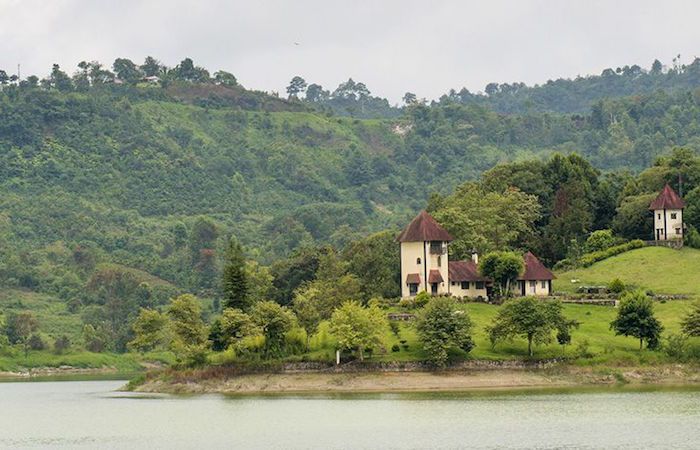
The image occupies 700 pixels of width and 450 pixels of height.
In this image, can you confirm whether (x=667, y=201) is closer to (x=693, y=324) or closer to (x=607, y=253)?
(x=607, y=253)

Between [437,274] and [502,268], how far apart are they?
16.4 feet

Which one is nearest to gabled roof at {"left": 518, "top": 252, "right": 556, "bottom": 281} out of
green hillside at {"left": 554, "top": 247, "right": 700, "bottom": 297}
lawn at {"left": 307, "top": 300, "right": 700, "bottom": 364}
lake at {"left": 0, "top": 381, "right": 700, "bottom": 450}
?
green hillside at {"left": 554, "top": 247, "right": 700, "bottom": 297}

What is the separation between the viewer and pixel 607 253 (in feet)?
392

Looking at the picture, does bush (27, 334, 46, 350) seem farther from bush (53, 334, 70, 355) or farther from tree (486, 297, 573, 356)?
tree (486, 297, 573, 356)

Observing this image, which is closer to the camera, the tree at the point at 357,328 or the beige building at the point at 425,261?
the tree at the point at 357,328

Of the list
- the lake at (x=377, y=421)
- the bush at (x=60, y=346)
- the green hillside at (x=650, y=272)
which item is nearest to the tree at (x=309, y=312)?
the lake at (x=377, y=421)

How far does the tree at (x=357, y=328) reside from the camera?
Answer: 9025 centimetres

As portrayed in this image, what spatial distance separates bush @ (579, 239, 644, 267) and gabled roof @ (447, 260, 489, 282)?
12.8m

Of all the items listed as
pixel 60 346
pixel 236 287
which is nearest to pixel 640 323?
pixel 236 287

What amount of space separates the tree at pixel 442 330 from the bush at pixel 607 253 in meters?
29.6

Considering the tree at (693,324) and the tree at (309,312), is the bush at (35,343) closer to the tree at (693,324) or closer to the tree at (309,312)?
the tree at (309,312)

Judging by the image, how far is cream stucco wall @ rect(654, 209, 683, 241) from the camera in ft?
400

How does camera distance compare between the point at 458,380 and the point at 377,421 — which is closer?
the point at 377,421

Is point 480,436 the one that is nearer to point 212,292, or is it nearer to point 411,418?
point 411,418
